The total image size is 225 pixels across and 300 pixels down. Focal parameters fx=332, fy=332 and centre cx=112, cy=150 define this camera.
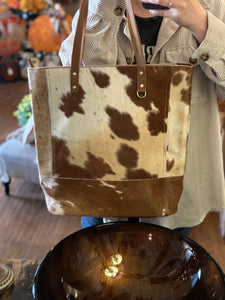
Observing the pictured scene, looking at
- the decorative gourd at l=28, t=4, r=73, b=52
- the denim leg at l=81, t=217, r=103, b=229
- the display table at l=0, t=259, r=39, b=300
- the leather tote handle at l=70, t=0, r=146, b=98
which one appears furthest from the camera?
the decorative gourd at l=28, t=4, r=73, b=52

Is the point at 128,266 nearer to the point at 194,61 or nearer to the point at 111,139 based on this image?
the point at 111,139

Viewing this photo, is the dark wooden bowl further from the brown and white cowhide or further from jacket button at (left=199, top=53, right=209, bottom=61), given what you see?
jacket button at (left=199, top=53, right=209, bottom=61)

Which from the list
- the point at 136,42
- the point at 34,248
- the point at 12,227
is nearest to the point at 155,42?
the point at 136,42

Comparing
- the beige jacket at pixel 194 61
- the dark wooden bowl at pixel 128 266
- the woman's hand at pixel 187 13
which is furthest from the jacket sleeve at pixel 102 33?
the dark wooden bowl at pixel 128 266

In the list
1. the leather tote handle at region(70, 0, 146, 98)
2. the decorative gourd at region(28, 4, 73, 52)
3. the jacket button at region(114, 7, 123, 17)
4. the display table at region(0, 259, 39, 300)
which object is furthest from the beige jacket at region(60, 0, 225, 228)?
the decorative gourd at region(28, 4, 73, 52)

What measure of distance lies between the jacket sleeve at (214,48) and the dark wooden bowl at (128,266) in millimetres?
334

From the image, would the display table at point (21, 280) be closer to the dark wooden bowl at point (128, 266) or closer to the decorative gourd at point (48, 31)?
the dark wooden bowl at point (128, 266)

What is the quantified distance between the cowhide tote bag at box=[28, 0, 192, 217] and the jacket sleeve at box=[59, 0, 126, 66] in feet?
0.30

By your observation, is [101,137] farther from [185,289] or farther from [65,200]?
[185,289]

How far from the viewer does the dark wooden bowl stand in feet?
1.94

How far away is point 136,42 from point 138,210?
1.11ft

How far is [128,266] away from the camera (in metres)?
0.66

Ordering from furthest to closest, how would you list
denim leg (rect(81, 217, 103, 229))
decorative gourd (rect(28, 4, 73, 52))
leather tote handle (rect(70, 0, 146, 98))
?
decorative gourd (rect(28, 4, 73, 52))
denim leg (rect(81, 217, 103, 229))
leather tote handle (rect(70, 0, 146, 98))

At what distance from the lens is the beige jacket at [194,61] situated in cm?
66
